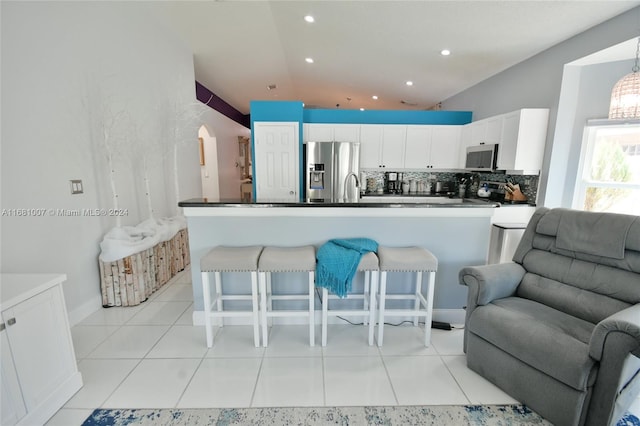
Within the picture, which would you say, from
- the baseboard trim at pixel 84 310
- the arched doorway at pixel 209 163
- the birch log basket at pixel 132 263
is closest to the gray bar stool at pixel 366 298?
the birch log basket at pixel 132 263

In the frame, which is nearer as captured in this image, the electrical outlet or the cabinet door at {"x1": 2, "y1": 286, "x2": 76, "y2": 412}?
the cabinet door at {"x1": 2, "y1": 286, "x2": 76, "y2": 412}

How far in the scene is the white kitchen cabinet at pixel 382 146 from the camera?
5051mm

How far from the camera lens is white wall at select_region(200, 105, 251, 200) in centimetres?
593

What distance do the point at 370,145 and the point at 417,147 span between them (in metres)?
0.89

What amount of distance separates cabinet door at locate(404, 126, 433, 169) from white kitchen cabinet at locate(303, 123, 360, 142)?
0.98 meters

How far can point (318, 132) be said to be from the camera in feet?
16.5

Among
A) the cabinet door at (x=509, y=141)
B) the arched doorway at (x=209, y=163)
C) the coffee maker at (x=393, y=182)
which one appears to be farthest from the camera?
the arched doorway at (x=209, y=163)

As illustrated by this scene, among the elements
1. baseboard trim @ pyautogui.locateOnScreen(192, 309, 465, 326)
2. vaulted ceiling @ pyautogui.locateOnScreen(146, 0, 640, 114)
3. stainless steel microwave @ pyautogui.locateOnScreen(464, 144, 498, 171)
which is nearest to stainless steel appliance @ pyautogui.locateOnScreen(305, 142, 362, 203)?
vaulted ceiling @ pyautogui.locateOnScreen(146, 0, 640, 114)

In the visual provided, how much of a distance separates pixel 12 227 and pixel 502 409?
3.43m

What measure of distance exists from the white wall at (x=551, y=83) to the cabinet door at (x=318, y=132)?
2.67 metres

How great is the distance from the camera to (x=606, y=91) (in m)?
3.01

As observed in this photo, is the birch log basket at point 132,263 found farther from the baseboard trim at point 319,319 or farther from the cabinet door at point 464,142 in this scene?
the cabinet door at point 464,142

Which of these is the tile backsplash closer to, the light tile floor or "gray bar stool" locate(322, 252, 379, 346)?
the light tile floor

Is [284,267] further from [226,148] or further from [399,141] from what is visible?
[226,148]
